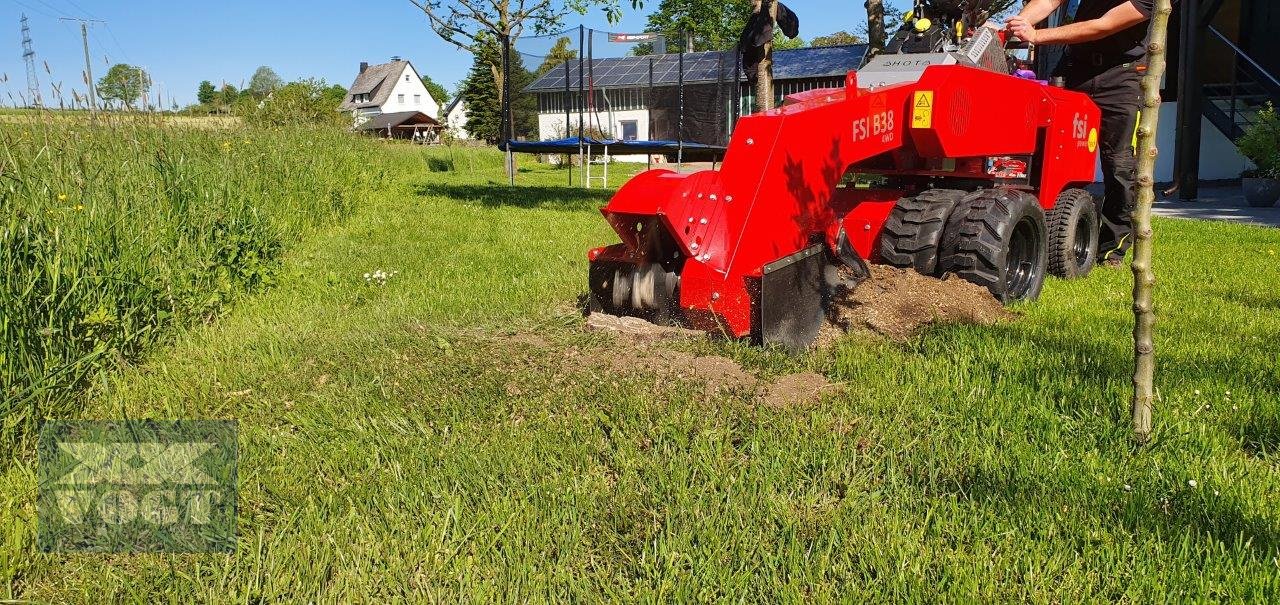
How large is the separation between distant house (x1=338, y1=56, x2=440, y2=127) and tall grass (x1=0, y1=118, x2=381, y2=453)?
78738mm

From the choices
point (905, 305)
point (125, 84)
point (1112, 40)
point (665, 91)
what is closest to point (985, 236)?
point (905, 305)

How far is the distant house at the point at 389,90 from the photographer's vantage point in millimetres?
82750

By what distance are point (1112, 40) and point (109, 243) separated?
6.33 metres

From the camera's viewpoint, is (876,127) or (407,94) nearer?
(876,127)

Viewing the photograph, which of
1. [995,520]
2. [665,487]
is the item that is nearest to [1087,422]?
[995,520]

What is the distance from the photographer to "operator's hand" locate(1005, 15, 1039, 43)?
499cm

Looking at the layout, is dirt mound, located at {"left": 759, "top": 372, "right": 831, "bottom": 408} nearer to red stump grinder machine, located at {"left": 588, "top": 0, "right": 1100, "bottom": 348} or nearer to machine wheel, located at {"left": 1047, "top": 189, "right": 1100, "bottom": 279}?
red stump grinder machine, located at {"left": 588, "top": 0, "right": 1100, "bottom": 348}

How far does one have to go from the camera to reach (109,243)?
4039 millimetres

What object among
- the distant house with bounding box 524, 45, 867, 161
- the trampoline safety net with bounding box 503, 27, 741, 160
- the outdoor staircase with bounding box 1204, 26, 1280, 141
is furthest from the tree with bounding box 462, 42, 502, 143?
the outdoor staircase with bounding box 1204, 26, 1280, 141

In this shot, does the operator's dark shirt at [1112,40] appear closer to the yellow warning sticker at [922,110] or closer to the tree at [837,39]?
the yellow warning sticker at [922,110]

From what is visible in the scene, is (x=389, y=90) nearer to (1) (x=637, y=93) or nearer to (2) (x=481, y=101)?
(2) (x=481, y=101)

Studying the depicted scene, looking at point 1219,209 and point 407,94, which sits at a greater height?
point 407,94

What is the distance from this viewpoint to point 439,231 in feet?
29.3

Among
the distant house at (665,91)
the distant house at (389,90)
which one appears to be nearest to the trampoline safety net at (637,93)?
the distant house at (665,91)
